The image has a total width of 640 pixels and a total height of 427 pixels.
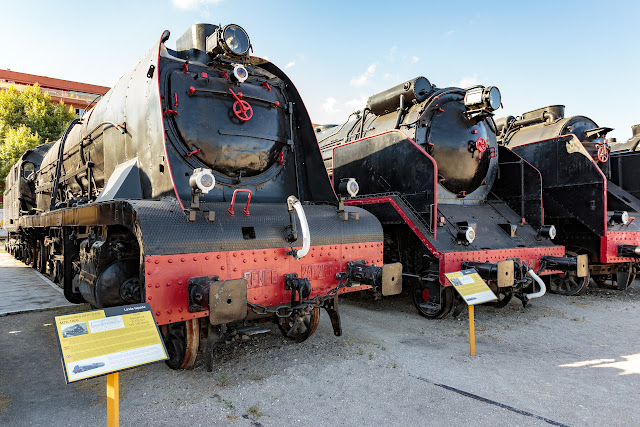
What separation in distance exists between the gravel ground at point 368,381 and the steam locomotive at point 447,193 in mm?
718

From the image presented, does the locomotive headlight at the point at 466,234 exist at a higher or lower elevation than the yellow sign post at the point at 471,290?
higher

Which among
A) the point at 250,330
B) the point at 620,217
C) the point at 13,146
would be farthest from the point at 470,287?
the point at 13,146

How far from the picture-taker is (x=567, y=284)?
6.77m

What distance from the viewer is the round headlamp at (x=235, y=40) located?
3.68 metres

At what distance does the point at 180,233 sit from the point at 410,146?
3.48 meters

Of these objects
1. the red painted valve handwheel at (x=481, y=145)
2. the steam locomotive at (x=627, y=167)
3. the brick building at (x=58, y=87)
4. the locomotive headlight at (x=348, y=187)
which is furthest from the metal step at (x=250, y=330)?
the brick building at (x=58, y=87)

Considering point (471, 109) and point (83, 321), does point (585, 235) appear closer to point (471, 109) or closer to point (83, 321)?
point (471, 109)

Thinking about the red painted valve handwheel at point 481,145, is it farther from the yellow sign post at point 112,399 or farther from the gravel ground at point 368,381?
the yellow sign post at point 112,399

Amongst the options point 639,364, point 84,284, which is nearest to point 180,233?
point 84,284

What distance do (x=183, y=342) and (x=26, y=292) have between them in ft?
17.8

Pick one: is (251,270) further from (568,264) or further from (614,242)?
(614,242)

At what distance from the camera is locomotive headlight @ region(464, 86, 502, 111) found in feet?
18.0

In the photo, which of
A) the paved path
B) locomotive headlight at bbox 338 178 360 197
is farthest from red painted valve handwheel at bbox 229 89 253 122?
the paved path

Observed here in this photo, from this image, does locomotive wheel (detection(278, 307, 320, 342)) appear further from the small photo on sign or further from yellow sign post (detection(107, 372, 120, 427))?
the small photo on sign
